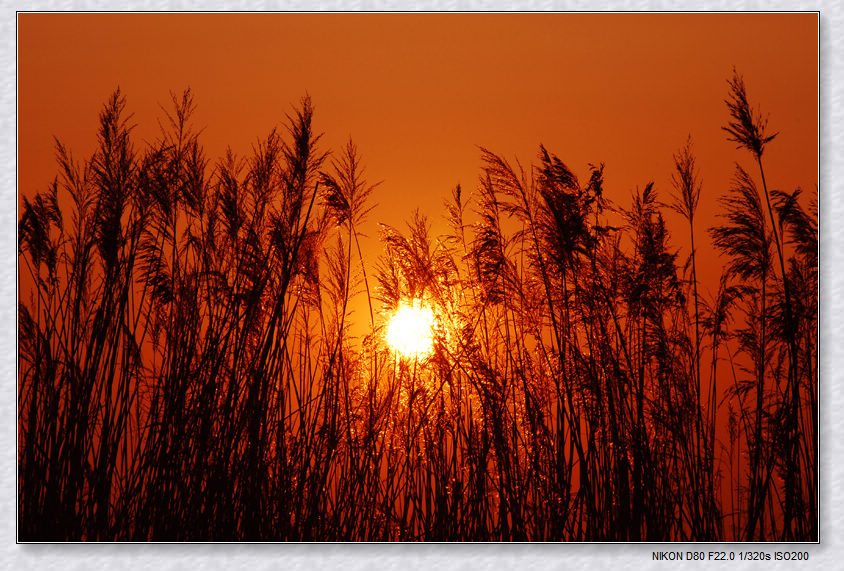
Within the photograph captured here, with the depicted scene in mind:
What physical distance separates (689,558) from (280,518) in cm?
153

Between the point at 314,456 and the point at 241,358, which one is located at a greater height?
the point at 241,358

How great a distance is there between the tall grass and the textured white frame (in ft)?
0.19

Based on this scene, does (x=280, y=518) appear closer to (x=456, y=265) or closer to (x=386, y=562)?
(x=386, y=562)

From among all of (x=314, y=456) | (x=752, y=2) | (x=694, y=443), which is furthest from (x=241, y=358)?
(x=752, y=2)

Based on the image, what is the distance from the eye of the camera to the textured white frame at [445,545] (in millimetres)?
2959

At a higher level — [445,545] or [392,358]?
[392,358]

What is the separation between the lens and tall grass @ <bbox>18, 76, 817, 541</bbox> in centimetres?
305

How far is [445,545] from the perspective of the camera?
3031 mm

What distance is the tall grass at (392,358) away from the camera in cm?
305

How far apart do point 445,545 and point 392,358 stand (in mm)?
764

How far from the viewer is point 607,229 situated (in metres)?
3.31

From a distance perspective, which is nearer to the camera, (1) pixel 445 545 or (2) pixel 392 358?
(1) pixel 445 545

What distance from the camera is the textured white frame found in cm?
296

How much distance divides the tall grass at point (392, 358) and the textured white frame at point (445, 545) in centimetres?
6
